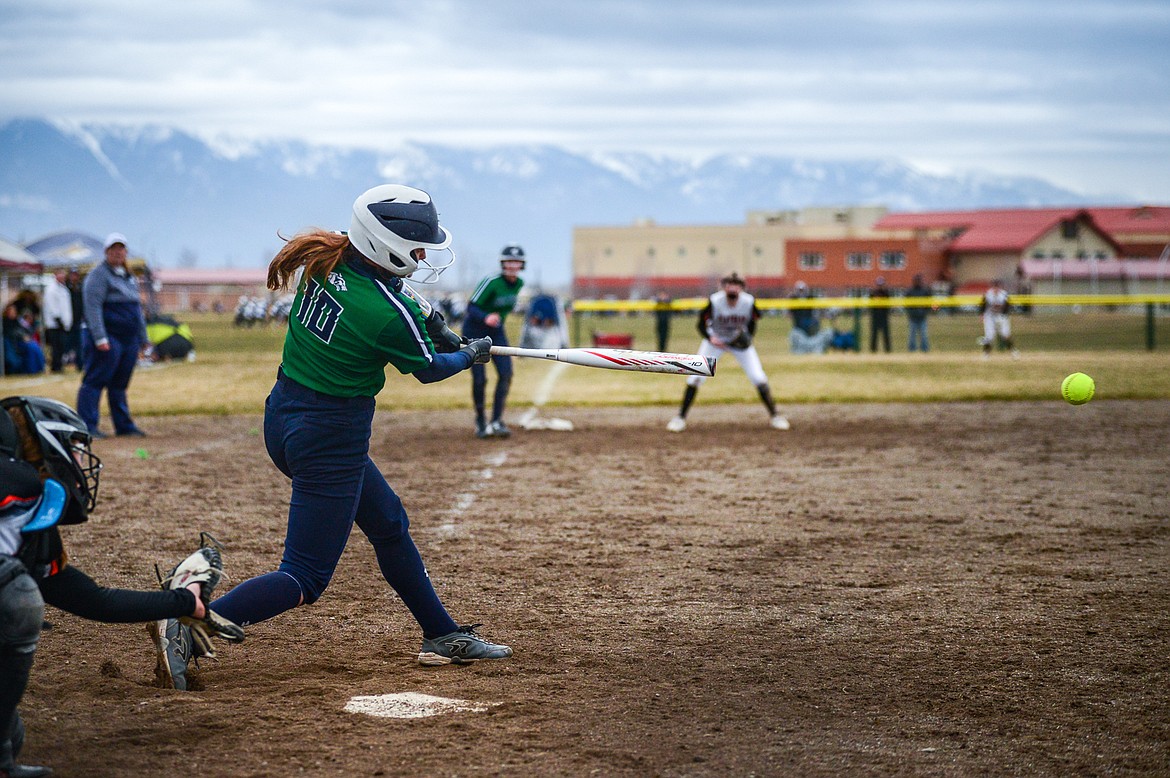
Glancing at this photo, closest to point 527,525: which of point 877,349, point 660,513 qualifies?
point 660,513

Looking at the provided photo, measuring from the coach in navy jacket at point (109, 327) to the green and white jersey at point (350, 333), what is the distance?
371 inches

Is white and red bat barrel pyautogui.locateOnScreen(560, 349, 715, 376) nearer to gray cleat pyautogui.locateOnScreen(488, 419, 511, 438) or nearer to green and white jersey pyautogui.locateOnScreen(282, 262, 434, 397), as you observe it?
green and white jersey pyautogui.locateOnScreen(282, 262, 434, 397)

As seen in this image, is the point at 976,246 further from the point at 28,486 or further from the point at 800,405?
the point at 28,486

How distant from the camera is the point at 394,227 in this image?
16.7 ft

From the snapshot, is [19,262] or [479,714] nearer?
[479,714]

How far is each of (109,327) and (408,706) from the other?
10.4 metres

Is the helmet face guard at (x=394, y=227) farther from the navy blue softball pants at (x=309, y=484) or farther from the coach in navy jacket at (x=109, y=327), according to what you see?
the coach in navy jacket at (x=109, y=327)

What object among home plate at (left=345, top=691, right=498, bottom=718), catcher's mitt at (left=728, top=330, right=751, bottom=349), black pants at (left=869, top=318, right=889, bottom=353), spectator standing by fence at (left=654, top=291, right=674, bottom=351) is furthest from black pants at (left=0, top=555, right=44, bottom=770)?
black pants at (left=869, top=318, right=889, bottom=353)

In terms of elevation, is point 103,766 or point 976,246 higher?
point 976,246

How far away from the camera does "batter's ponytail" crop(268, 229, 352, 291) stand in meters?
5.05

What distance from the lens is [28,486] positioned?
4.07m

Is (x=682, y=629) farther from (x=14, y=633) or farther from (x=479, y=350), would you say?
(x=14, y=633)

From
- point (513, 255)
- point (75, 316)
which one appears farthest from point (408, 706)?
point (75, 316)

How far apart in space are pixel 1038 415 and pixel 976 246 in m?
80.8
